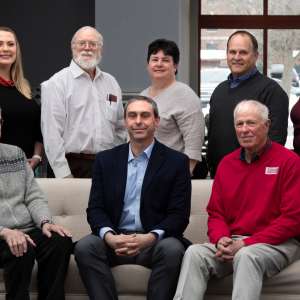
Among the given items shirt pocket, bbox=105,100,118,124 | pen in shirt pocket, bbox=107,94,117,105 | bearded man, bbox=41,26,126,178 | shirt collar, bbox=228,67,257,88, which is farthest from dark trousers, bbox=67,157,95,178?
shirt collar, bbox=228,67,257,88

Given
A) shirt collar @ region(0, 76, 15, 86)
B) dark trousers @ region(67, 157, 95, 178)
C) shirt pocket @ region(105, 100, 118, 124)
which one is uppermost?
shirt collar @ region(0, 76, 15, 86)

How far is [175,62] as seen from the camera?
16.2 ft

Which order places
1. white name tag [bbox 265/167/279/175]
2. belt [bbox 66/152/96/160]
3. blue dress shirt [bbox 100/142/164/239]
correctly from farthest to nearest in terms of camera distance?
belt [bbox 66/152/96/160], blue dress shirt [bbox 100/142/164/239], white name tag [bbox 265/167/279/175]

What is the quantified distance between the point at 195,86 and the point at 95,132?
4291 mm

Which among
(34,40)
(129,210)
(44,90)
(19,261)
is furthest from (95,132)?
(34,40)

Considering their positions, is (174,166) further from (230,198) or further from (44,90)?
(44,90)

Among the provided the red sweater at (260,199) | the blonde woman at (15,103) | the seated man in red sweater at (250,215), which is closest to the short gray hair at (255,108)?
the seated man in red sweater at (250,215)

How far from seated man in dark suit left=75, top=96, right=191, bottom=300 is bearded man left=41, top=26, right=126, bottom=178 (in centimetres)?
54

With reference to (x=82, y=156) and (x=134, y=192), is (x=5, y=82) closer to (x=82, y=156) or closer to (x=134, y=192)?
(x=82, y=156)

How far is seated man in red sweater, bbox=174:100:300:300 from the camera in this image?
13.1 feet

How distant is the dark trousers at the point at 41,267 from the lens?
13.3 ft

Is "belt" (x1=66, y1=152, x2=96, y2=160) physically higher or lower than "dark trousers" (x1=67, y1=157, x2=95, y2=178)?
higher

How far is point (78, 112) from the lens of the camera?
4934mm

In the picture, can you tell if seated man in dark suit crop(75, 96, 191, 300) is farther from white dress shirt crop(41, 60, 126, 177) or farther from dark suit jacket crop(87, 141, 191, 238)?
white dress shirt crop(41, 60, 126, 177)
